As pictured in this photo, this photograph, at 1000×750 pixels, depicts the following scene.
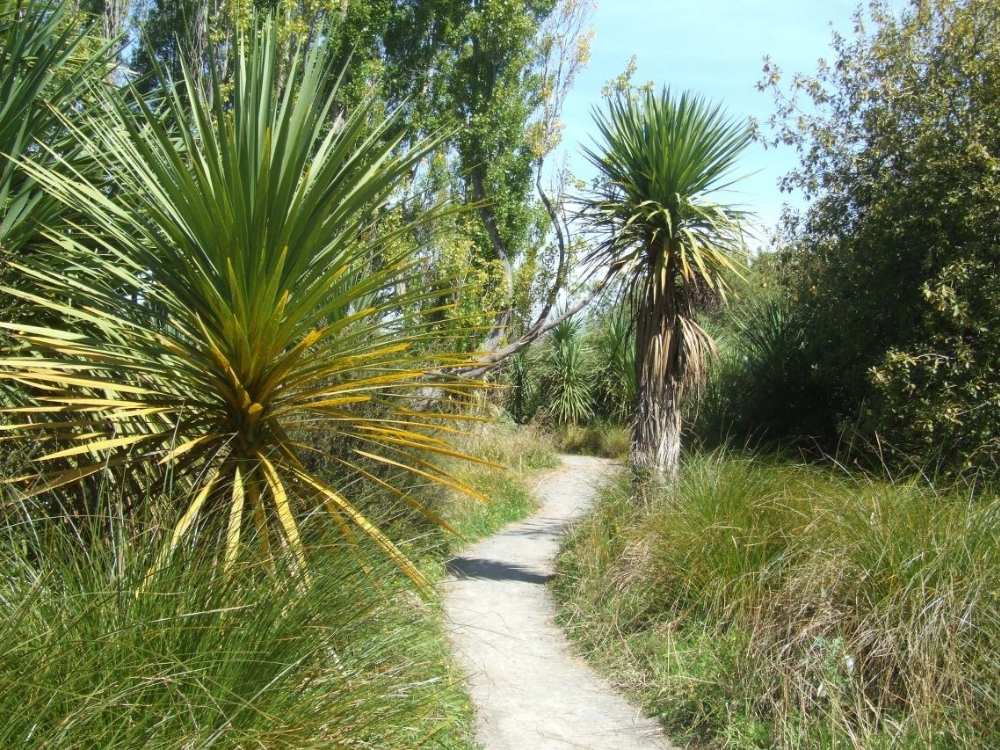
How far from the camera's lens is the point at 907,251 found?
10344 mm

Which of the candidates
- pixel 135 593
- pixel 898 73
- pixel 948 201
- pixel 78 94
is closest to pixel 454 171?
pixel 898 73

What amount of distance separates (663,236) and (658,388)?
1.52 m

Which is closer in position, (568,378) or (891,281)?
(891,281)

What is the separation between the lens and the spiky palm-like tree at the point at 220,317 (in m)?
4.46

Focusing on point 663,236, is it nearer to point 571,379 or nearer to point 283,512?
point 283,512

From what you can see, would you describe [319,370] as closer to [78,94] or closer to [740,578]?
[78,94]

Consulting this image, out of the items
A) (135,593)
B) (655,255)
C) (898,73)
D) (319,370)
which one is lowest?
(135,593)

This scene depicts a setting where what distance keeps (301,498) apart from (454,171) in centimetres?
1221

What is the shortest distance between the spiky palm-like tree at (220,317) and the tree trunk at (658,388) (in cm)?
469

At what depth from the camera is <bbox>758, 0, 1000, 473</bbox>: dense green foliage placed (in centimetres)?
916

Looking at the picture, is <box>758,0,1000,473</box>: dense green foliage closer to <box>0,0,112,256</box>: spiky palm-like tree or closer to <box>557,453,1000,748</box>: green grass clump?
<box>557,453,1000,748</box>: green grass clump

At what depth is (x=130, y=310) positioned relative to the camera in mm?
4652

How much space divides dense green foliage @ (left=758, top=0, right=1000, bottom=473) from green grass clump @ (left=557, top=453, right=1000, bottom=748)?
2.21 meters

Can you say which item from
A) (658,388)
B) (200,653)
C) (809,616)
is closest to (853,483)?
(658,388)
